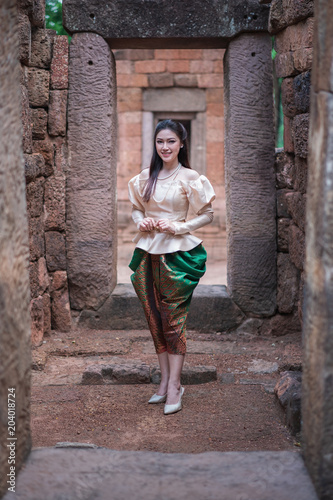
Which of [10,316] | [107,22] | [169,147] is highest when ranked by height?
[107,22]

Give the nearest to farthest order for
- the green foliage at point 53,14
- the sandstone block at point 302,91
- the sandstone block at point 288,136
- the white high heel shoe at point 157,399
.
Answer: the white high heel shoe at point 157,399 < the sandstone block at point 302,91 < the sandstone block at point 288,136 < the green foliage at point 53,14

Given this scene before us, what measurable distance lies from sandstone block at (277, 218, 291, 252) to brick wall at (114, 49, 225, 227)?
559 centimetres

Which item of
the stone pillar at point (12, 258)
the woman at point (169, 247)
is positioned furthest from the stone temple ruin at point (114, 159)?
the stone pillar at point (12, 258)

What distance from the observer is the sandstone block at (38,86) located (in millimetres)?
4906

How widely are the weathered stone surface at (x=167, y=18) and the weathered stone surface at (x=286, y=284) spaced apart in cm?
208

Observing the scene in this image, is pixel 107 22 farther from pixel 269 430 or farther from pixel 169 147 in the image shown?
pixel 269 430

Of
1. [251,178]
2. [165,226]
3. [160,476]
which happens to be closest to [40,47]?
[251,178]

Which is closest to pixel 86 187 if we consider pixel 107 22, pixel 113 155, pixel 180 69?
pixel 113 155

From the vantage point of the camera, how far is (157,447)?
9.49 feet

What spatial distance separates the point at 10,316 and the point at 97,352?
286 centimetres

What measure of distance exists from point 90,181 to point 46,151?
48cm

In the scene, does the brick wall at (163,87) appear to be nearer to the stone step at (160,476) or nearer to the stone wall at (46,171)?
the stone wall at (46,171)

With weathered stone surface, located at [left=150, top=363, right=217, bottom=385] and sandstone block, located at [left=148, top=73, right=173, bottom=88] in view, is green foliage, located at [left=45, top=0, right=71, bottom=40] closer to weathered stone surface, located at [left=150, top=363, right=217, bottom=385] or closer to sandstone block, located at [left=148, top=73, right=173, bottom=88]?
sandstone block, located at [left=148, top=73, right=173, bottom=88]

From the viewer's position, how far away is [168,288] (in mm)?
3389
